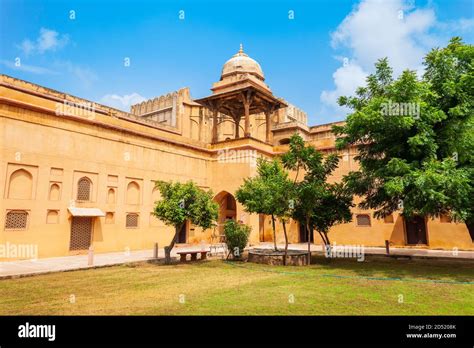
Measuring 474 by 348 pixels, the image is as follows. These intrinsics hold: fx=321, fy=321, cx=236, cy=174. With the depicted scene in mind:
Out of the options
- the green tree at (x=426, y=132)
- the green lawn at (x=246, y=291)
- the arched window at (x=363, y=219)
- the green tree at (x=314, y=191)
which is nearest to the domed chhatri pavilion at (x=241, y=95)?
the arched window at (x=363, y=219)

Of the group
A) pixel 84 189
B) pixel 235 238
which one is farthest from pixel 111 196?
pixel 235 238

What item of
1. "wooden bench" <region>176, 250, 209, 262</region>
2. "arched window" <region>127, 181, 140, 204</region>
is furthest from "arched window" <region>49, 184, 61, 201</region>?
"wooden bench" <region>176, 250, 209, 262</region>

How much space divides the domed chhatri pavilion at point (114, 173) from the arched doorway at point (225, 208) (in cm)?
13

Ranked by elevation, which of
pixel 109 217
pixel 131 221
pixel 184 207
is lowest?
pixel 131 221

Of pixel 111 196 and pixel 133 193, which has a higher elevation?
pixel 133 193

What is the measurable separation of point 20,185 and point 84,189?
3170 mm

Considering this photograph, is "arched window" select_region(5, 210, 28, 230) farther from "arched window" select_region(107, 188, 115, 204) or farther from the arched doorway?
the arched doorway

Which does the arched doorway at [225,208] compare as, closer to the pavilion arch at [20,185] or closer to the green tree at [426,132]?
the pavilion arch at [20,185]

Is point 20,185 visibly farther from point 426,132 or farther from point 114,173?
point 426,132

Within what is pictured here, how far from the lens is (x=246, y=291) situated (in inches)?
344

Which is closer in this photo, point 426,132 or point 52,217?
point 426,132

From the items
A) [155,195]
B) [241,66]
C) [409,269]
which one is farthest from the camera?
[241,66]

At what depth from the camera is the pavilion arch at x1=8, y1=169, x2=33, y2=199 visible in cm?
1527

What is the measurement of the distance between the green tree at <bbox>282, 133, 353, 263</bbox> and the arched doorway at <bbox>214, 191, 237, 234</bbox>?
1103 cm
